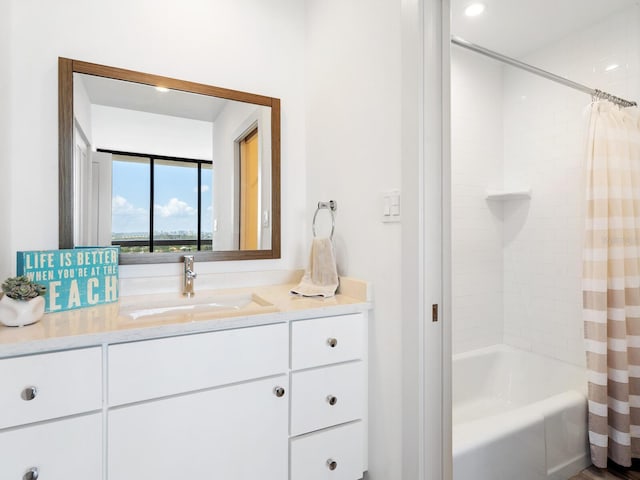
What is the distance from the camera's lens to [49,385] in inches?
36.0

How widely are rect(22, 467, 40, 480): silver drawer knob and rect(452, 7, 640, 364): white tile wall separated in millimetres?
2217

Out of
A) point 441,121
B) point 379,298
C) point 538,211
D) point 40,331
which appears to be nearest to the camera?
point 40,331

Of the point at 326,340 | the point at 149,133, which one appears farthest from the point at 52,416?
the point at 149,133

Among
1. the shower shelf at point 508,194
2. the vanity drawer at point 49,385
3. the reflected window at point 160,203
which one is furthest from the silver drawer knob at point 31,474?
the shower shelf at point 508,194

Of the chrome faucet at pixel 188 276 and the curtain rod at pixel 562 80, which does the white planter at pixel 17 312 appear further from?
the curtain rod at pixel 562 80

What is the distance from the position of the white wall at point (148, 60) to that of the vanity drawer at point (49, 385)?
0.62 meters

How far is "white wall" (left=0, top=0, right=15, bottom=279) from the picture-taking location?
1256 millimetres

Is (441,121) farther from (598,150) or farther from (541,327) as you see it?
(541,327)

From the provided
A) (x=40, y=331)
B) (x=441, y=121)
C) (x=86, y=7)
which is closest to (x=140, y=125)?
(x=86, y=7)

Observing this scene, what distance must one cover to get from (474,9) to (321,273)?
1750 millimetres

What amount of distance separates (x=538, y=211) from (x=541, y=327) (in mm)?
788

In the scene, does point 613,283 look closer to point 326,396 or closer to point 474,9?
point 326,396

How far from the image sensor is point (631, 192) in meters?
1.37

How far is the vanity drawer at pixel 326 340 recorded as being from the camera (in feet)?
4.13
